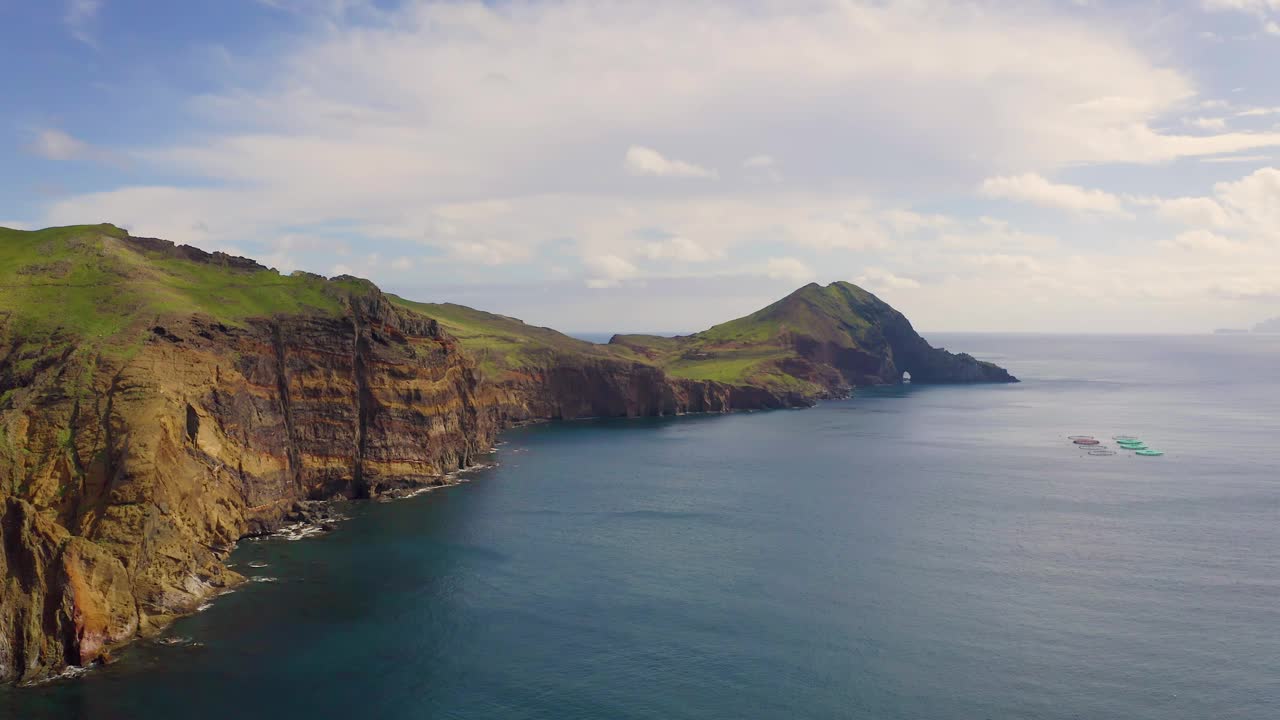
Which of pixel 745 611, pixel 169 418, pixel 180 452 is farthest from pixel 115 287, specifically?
pixel 745 611

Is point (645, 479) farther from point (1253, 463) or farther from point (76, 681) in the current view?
point (1253, 463)

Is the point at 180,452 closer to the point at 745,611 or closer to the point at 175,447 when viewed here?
the point at 175,447

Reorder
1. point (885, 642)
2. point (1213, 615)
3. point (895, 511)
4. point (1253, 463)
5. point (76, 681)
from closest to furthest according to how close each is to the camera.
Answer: point (76, 681) → point (885, 642) → point (1213, 615) → point (895, 511) → point (1253, 463)

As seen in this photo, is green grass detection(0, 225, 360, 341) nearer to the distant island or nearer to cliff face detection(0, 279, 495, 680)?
the distant island

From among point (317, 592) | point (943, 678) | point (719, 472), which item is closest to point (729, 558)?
point (943, 678)

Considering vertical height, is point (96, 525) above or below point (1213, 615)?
above

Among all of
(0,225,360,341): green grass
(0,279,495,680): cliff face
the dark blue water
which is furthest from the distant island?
the dark blue water

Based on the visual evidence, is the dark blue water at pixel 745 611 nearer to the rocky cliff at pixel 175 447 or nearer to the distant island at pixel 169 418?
the rocky cliff at pixel 175 447
